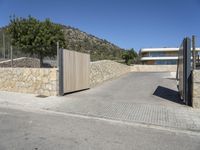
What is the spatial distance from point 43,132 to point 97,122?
5.75 ft

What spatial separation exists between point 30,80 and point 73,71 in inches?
93.9

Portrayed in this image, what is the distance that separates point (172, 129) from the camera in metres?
5.79

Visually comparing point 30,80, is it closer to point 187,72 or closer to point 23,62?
point 23,62

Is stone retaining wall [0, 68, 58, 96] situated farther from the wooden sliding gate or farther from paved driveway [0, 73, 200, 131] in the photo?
paved driveway [0, 73, 200, 131]

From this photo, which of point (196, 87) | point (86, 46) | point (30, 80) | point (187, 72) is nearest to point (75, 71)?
point (30, 80)

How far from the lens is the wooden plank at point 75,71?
→ 35.2 feet

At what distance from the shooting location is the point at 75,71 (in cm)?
1162

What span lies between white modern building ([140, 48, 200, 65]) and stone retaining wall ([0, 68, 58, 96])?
5300 centimetres

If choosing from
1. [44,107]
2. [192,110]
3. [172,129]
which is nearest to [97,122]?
[172,129]

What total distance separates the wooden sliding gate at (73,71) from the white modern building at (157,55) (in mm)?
50499

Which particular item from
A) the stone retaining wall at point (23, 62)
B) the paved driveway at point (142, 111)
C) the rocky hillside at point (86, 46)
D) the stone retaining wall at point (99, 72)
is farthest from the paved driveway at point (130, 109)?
the rocky hillside at point (86, 46)

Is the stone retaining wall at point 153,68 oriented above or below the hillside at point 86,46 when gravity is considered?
below

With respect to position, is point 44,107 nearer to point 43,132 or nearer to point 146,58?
point 43,132

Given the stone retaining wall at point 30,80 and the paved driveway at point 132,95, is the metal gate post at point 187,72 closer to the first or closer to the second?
the paved driveway at point 132,95
